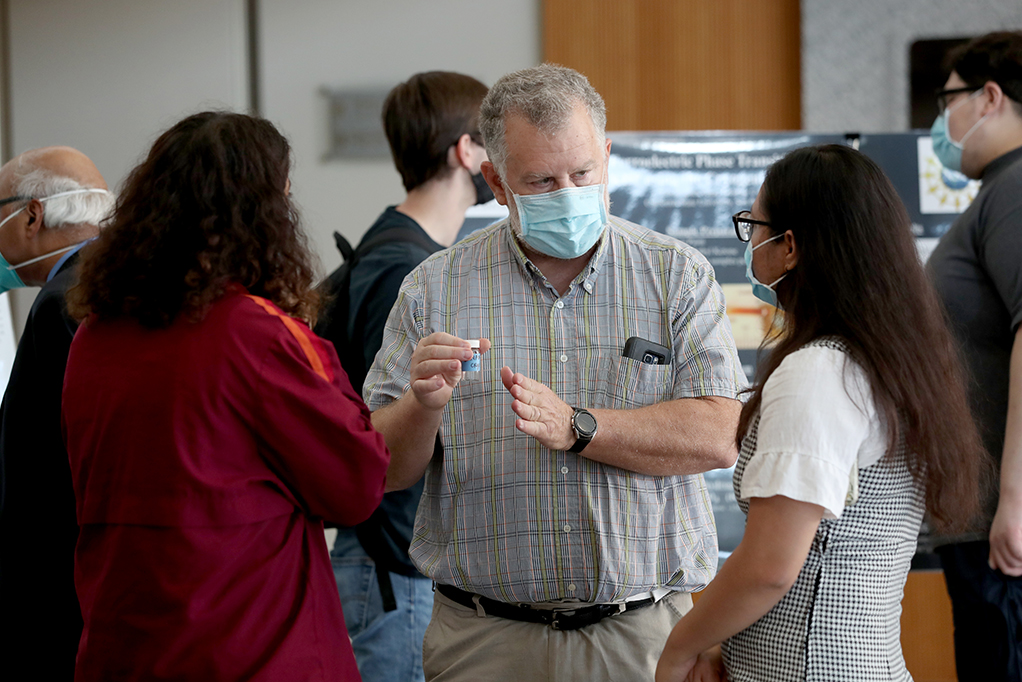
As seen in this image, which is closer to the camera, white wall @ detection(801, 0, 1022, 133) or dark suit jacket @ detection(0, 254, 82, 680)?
dark suit jacket @ detection(0, 254, 82, 680)

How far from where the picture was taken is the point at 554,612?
1.51m

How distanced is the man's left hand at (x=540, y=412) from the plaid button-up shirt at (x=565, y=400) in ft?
0.38

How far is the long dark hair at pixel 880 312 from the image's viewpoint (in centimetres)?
118

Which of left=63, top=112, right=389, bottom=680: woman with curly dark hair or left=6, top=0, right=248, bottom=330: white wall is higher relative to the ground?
left=6, top=0, right=248, bottom=330: white wall

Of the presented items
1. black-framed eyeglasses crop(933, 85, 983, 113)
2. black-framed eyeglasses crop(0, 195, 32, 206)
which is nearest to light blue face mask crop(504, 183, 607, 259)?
black-framed eyeglasses crop(0, 195, 32, 206)

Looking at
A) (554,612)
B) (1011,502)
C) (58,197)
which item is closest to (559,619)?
(554,612)

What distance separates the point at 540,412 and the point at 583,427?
81mm

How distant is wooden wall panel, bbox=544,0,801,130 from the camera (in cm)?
396

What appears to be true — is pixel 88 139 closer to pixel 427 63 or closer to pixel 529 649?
pixel 427 63

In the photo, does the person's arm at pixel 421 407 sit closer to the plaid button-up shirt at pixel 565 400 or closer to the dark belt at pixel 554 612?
the plaid button-up shirt at pixel 565 400

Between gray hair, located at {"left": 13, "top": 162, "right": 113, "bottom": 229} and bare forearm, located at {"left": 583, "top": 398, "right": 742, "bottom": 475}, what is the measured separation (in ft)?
4.52

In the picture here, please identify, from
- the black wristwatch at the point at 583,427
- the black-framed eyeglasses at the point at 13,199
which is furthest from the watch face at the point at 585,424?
the black-framed eyeglasses at the point at 13,199

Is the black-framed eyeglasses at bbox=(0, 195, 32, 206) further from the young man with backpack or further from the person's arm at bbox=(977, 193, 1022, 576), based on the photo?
the person's arm at bbox=(977, 193, 1022, 576)

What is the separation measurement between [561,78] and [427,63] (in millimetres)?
2583
